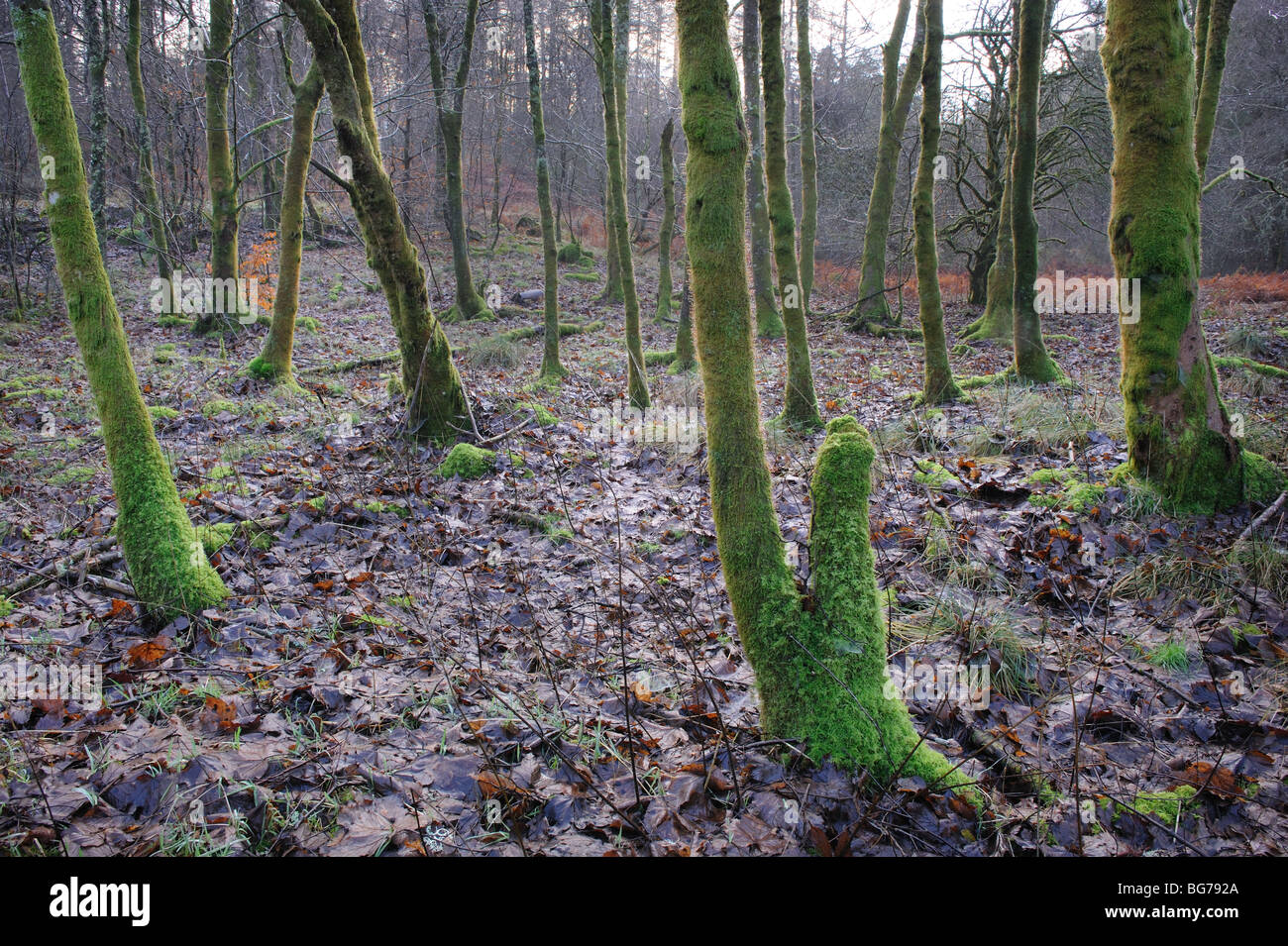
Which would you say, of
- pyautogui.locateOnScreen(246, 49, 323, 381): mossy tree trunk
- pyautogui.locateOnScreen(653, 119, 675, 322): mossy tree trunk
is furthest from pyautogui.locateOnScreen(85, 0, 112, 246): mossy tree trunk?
pyautogui.locateOnScreen(653, 119, 675, 322): mossy tree trunk

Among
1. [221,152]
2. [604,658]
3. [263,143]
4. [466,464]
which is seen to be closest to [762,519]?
[604,658]

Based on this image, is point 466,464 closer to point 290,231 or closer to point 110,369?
point 110,369

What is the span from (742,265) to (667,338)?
13.6 m

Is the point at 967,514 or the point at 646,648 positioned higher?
the point at 967,514

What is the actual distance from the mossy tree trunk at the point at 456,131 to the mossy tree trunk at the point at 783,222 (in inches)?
362

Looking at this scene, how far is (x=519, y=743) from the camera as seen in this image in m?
2.67

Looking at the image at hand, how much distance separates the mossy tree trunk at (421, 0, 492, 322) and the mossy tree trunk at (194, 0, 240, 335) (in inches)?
144

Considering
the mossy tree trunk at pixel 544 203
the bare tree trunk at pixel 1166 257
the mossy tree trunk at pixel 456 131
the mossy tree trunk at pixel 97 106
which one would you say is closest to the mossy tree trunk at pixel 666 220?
the mossy tree trunk at pixel 544 203

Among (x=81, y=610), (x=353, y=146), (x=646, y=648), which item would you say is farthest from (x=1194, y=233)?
(x=81, y=610)

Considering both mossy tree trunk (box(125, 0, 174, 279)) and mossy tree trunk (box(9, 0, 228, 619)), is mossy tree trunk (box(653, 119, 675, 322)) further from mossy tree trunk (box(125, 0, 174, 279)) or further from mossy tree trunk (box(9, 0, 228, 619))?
mossy tree trunk (box(9, 0, 228, 619))

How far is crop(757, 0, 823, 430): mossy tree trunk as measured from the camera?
18.1ft

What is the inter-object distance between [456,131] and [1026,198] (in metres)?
12.6

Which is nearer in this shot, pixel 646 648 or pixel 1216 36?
pixel 646 648
